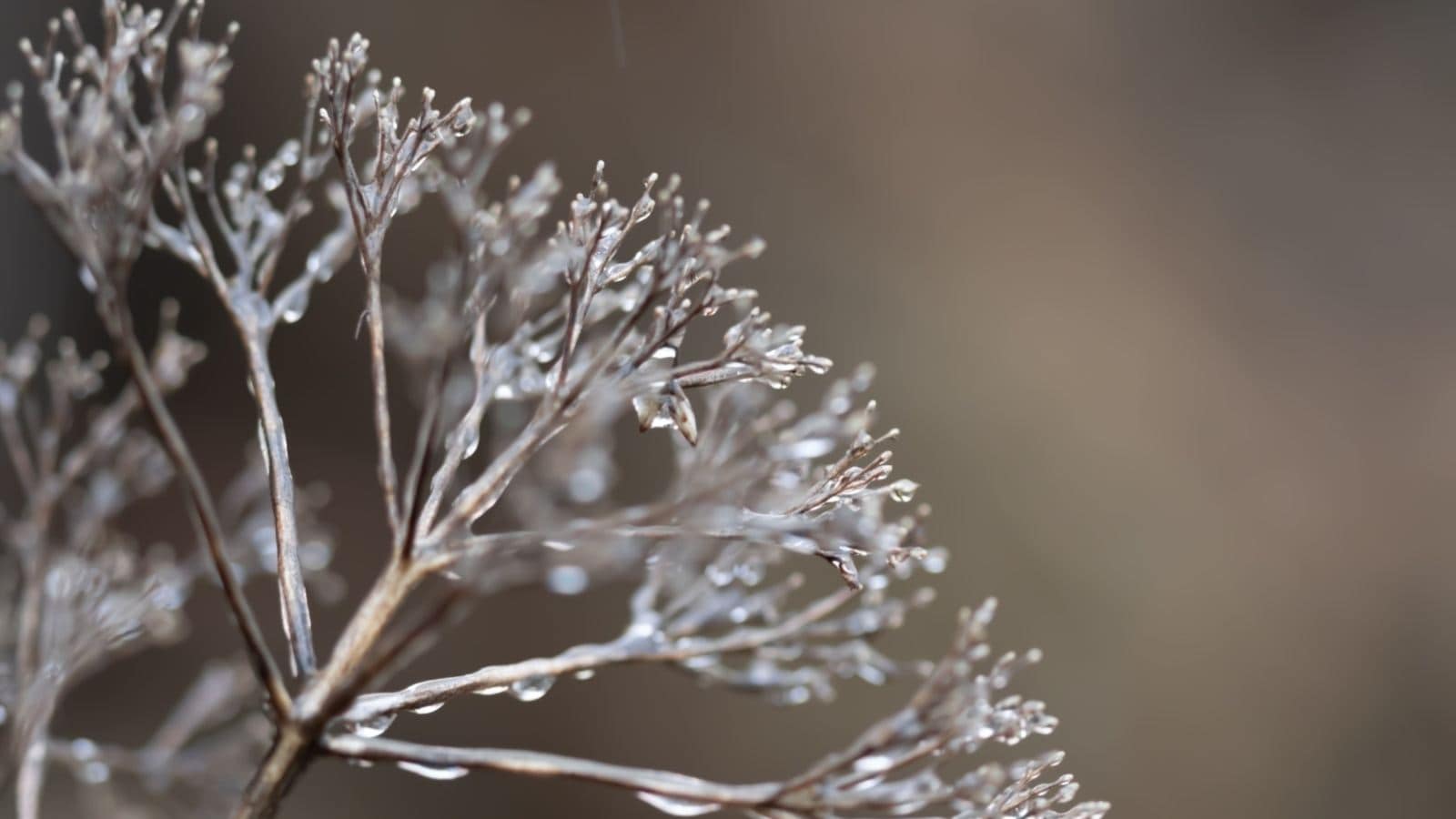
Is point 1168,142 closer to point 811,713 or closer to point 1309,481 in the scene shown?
point 1309,481

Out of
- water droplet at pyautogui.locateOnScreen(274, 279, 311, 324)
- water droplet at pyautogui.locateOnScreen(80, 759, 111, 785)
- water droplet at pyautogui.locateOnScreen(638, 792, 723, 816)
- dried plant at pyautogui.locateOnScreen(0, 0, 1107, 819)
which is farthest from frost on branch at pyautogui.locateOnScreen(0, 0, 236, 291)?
water droplet at pyautogui.locateOnScreen(80, 759, 111, 785)

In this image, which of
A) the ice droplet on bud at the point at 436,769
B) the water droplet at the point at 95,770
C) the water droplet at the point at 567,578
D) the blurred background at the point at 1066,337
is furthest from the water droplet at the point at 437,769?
the blurred background at the point at 1066,337

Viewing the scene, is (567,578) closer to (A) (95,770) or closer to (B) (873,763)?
(B) (873,763)

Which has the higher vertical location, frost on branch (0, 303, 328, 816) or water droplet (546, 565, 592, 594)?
frost on branch (0, 303, 328, 816)

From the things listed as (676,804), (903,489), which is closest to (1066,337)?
(903,489)

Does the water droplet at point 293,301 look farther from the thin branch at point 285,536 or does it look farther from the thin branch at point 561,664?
the thin branch at point 561,664

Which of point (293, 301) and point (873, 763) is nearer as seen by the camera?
point (873, 763)

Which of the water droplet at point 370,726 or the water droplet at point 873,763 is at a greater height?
the water droplet at point 370,726

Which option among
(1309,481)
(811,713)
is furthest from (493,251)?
(1309,481)

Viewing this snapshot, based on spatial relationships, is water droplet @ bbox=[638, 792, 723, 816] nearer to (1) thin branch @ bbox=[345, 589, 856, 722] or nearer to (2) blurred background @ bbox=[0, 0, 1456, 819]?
(1) thin branch @ bbox=[345, 589, 856, 722]
